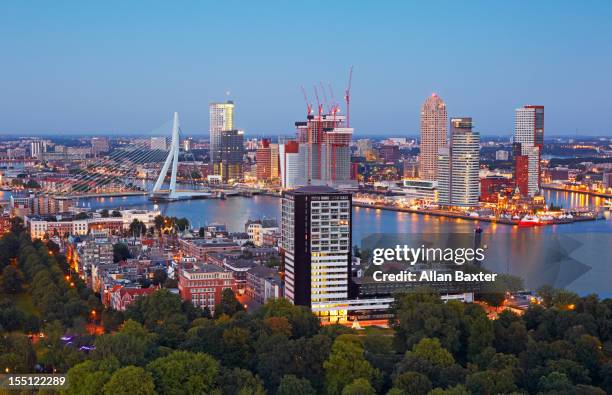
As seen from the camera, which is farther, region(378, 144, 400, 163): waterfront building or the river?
region(378, 144, 400, 163): waterfront building

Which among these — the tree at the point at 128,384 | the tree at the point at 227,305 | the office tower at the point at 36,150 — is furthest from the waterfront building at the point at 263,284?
the office tower at the point at 36,150

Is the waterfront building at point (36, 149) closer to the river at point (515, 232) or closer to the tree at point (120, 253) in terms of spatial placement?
the river at point (515, 232)

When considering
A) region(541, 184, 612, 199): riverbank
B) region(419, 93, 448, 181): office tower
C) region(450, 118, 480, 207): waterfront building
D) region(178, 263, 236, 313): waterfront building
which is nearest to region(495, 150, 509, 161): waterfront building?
region(419, 93, 448, 181): office tower

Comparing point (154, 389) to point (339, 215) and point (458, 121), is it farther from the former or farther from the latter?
point (458, 121)

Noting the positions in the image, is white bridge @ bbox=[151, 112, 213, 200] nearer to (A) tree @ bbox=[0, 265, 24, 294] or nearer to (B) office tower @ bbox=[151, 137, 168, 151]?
(B) office tower @ bbox=[151, 137, 168, 151]

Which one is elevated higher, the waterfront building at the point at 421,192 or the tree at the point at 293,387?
the waterfront building at the point at 421,192

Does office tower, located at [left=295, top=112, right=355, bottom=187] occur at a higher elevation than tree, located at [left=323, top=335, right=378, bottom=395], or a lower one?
higher
